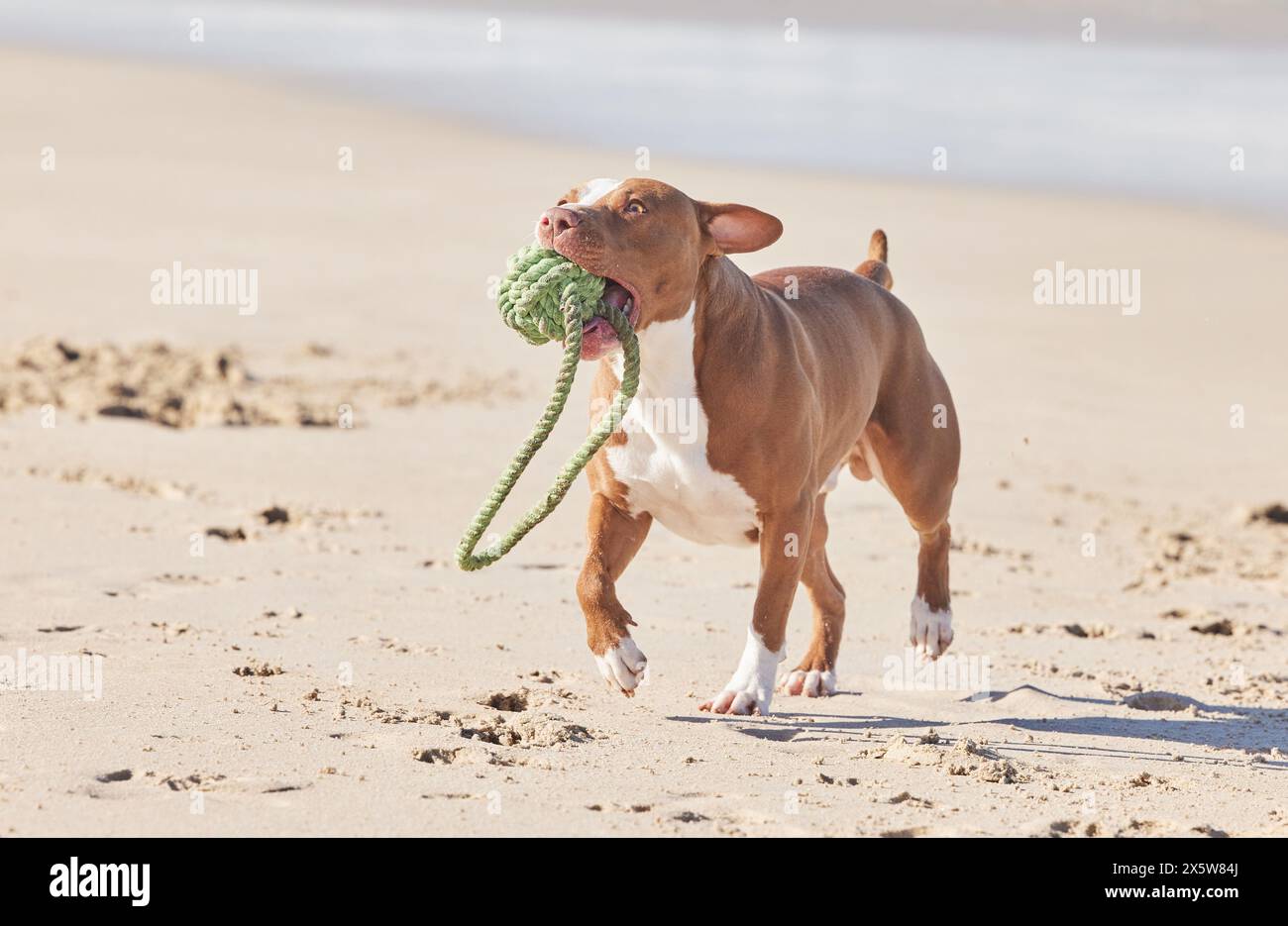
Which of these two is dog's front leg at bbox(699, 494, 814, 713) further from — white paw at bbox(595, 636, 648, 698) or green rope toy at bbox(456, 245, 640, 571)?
green rope toy at bbox(456, 245, 640, 571)

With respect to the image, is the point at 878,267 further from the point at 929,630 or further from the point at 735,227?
the point at 735,227

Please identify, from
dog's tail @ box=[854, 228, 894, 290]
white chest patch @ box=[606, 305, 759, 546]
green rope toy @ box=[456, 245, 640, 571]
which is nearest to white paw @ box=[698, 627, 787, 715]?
white chest patch @ box=[606, 305, 759, 546]

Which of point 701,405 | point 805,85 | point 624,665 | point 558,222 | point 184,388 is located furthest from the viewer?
point 805,85

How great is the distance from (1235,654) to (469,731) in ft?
12.2

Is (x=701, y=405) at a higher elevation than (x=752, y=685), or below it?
higher

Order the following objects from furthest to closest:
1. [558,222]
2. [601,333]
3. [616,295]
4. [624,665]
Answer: [624,665] < [616,295] < [601,333] < [558,222]

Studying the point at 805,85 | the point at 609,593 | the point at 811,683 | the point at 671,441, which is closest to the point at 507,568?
the point at 811,683

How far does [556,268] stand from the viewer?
528cm

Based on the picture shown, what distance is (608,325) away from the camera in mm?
5398

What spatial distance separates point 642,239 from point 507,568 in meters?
3.06

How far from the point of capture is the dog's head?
5285 mm

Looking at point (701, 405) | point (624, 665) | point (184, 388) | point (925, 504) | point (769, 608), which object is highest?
point (184, 388)

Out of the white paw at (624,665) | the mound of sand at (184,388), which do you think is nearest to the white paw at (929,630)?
the white paw at (624,665)
